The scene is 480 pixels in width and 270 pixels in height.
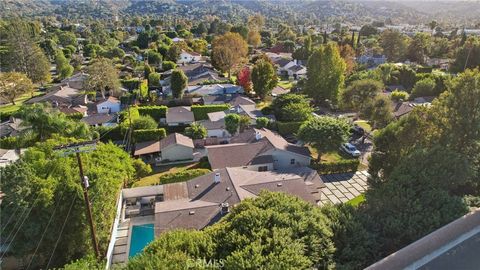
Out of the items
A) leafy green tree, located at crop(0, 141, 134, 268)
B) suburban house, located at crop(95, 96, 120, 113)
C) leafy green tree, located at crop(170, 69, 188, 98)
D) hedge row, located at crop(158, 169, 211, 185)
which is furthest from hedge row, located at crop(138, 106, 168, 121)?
leafy green tree, located at crop(0, 141, 134, 268)

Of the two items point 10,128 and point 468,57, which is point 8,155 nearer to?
point 10,128

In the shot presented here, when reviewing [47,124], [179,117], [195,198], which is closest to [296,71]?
[179,117]

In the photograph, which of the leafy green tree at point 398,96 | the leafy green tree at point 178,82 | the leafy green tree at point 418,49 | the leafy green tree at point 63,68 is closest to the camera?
the leafy green tree at point 178,82

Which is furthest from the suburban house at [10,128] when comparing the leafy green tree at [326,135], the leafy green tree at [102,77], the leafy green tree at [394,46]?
the leafy green tree at [394,46]

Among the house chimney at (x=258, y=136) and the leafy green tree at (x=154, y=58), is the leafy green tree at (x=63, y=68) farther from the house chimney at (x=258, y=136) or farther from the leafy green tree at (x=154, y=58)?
the house chimney at (x=258, y=136)

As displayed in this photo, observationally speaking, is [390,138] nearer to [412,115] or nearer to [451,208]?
[412,115]

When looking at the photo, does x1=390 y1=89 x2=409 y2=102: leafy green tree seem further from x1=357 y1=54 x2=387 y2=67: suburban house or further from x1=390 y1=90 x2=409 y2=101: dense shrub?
x1=357 y1=54 x2=387 y2=67: suburban house
